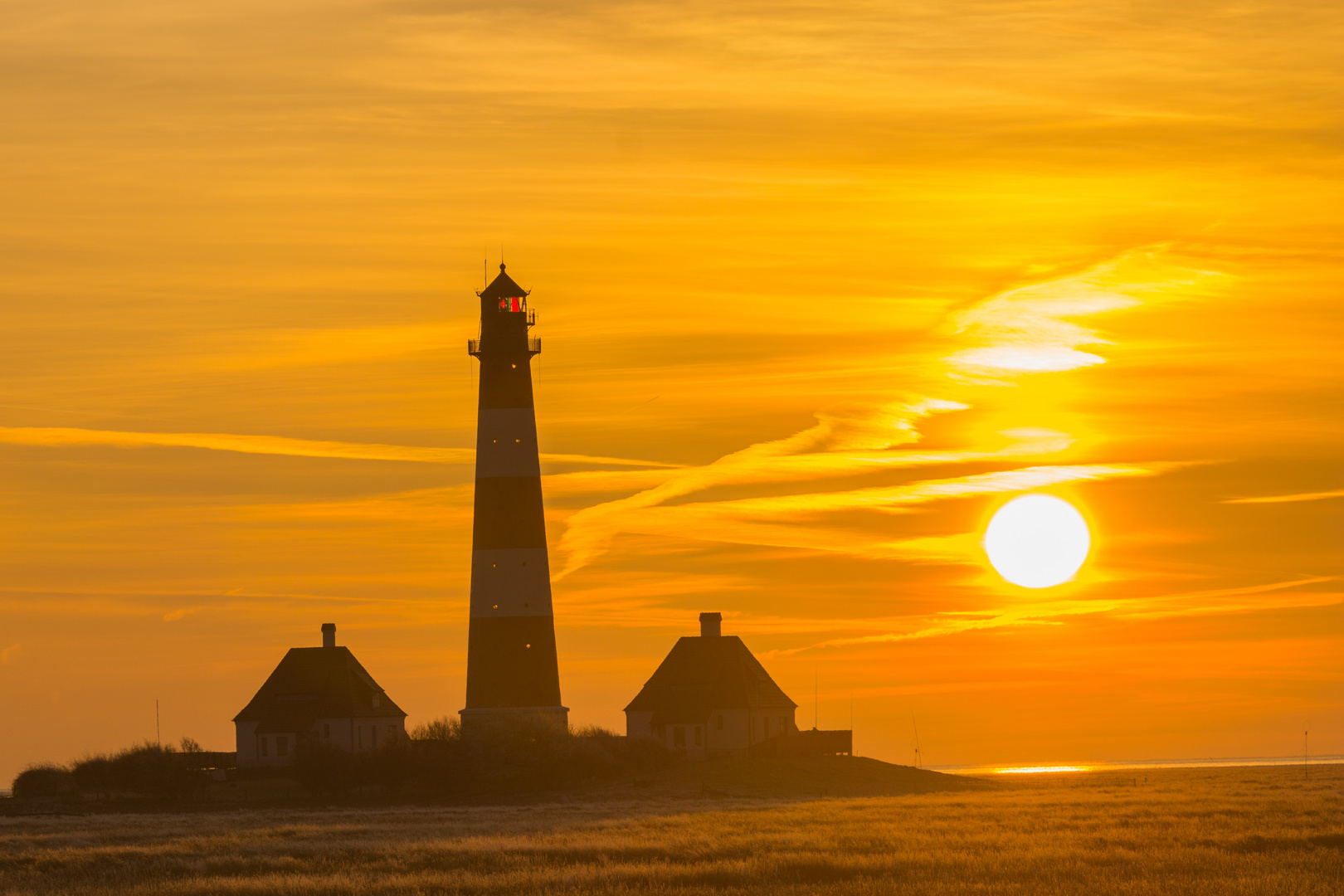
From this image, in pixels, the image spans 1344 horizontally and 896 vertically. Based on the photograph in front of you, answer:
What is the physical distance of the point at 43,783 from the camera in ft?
262

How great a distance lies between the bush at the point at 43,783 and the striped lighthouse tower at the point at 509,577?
19.6 metres

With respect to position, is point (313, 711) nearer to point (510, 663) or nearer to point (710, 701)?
point (510, 663)

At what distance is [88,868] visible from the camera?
43.6 metres

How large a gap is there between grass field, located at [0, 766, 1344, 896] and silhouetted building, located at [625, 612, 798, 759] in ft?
57.7

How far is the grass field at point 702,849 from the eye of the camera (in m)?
37.0

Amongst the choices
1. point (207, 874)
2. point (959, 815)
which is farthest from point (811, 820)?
point (207, 874)

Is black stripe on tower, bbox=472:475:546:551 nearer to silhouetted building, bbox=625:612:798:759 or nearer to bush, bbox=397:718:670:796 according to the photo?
bush, bbox=397:718:670:796

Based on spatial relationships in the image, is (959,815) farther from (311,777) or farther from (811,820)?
(311,777)

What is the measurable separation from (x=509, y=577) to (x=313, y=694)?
14779 mm

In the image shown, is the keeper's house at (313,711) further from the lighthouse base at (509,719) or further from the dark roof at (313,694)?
the lighthouse base at (509,719)

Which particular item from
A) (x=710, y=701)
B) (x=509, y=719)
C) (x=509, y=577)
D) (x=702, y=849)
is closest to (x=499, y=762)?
(x=509, y=719)

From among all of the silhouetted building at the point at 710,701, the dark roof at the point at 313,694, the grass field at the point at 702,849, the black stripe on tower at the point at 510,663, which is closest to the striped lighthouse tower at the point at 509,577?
the black stripe on tower at the point at 510,663

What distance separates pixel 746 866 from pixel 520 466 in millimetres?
34839

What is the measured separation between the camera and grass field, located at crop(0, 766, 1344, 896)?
37031 mm
